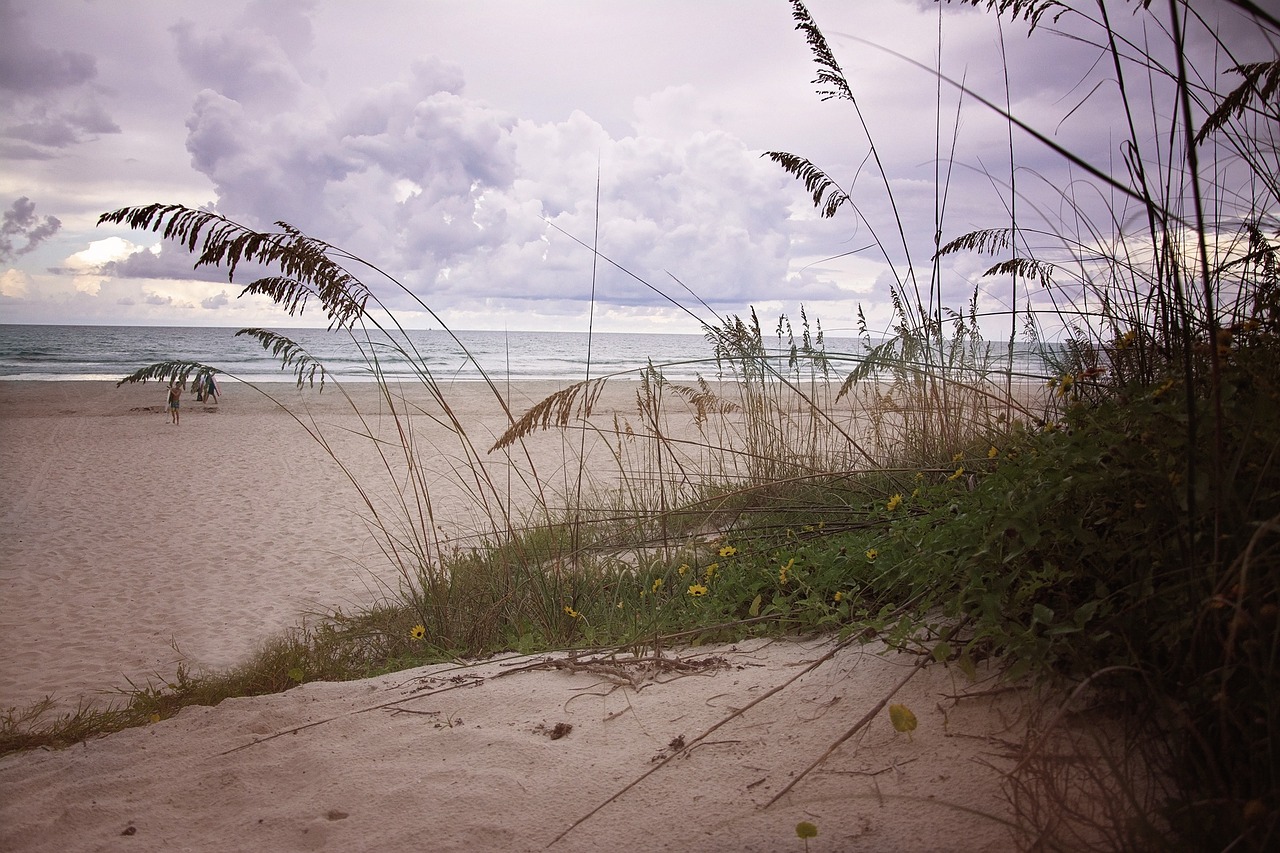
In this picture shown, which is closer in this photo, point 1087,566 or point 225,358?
point 1087,566

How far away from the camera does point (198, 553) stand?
672 cm

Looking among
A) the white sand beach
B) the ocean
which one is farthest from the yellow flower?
the ocean

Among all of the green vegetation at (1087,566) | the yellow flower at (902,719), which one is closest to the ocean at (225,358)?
the green vegetation at (1087,566)

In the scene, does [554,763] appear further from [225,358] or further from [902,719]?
[225,358]

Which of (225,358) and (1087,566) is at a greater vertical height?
(225,358)

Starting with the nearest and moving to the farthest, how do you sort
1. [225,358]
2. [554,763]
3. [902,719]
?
[902,719], [554,763], [225,358]

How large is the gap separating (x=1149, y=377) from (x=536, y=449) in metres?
10.1

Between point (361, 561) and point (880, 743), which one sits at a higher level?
point (880, 743)

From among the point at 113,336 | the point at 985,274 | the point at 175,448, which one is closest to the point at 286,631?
the point at 985,274

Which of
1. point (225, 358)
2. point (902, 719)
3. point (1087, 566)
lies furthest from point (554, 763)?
point (225, 358)

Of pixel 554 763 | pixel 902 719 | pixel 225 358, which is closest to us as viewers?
pixel 902 719

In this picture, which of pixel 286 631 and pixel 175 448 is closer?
pixel 286 631

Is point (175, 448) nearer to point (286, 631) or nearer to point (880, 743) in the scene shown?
point (286, 631)

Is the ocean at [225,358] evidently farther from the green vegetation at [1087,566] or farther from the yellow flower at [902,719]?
the yellow flower at [902,719]
